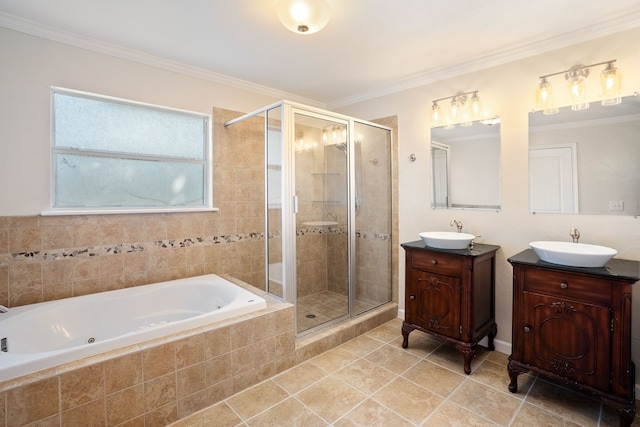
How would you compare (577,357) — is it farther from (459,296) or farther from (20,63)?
(20,63)

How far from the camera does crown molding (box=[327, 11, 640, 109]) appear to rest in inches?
80.5

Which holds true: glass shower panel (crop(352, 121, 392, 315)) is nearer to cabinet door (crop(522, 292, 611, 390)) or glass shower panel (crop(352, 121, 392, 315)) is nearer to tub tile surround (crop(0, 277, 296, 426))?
tub tile surround (crop(0, 277, 296, 426))

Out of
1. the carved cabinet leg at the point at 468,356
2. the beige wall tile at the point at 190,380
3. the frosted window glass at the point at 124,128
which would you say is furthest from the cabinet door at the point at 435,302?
the frosted window glass at the point at 124,128

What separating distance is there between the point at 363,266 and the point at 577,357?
180cm

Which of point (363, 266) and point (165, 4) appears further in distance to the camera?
point (363, 266)

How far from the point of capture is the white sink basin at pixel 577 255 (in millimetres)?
1806

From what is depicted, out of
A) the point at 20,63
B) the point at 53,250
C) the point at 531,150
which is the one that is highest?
the point at 20,63

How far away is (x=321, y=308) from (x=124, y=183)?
206 cm

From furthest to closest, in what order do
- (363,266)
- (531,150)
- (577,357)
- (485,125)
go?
(363,266) → (485,125) → (531,150) → (577,357)

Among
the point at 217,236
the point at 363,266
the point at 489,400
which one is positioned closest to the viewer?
the point at 489,400

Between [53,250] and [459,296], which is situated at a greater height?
[53,250]

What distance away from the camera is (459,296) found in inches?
93.5

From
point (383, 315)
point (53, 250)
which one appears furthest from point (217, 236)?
point (383, 315)

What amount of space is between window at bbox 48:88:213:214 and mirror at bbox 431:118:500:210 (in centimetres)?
222
